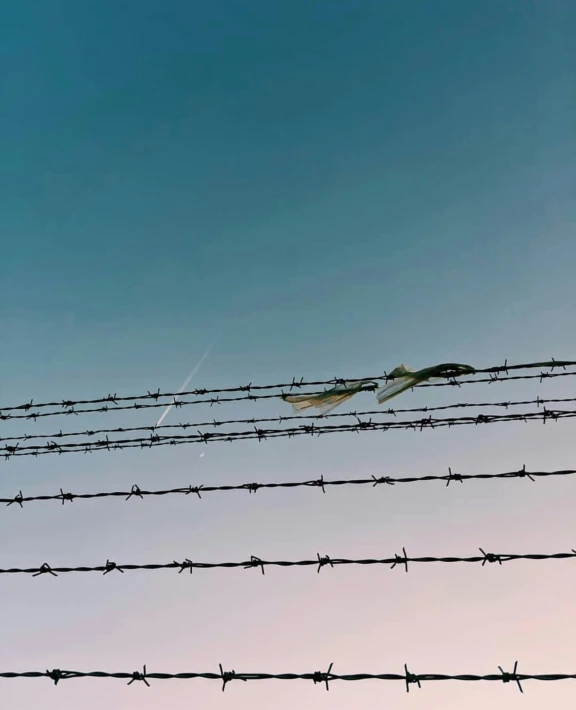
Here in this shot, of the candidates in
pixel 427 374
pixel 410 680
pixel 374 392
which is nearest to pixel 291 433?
pixel 374 392

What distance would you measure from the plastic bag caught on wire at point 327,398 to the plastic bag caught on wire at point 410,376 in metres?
0.14

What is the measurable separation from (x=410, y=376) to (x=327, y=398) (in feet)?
2.47

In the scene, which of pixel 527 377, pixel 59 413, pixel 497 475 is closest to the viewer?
pixel 497 475

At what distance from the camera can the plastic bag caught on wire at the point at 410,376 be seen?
502 cm

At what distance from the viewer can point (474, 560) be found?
3.54m

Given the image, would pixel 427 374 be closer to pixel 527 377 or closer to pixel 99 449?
pixel 527 377

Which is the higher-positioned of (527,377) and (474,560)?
(527,377)

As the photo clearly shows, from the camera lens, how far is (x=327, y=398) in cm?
548

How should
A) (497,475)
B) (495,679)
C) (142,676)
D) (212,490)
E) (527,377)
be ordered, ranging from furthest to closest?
1. (527,377)
2. (212,490)
3. (497,475)
4. (142,676)
5. (495,679)

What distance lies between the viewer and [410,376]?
17.2 feet

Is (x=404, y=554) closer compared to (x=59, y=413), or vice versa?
(x=404, y=554)

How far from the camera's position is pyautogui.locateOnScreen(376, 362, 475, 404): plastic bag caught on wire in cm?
502

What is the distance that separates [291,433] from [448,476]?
1425 millimetres

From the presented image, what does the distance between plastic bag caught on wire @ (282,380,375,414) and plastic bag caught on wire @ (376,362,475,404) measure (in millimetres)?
138
